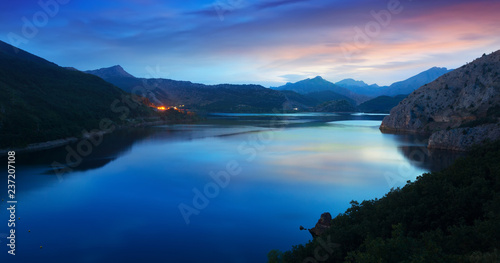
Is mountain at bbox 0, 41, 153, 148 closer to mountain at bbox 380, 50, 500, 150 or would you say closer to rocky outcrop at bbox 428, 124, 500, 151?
rocky outcrop at bbox 428, 124, 500, 151

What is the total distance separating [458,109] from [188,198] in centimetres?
5422

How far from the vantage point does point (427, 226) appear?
39.3ft

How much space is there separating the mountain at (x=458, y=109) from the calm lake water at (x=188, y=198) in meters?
4.36

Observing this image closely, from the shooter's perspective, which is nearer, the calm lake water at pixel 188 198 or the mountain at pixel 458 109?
the calm lake water at pixel 188 198

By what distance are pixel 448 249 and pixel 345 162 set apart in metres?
28.7

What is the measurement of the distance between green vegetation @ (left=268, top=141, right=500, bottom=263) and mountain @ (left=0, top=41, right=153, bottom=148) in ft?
150

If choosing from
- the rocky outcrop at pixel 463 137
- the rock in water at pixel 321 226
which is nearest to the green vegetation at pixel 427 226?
the rock in water at pixel 321 226

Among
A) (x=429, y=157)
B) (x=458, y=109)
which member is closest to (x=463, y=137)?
(x=429, y=157)

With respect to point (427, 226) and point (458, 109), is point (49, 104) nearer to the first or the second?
point (427, 226)

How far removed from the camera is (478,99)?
5275 cm

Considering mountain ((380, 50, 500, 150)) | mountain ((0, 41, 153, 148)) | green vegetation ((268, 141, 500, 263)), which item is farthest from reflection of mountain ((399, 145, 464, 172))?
mountain ((0, 41, 153, 148))

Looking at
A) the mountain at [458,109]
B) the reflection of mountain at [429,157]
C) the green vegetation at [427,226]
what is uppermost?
the mountain at [458,109]

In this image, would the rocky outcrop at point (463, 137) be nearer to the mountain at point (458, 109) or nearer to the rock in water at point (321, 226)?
the mountain at point (458, 109)

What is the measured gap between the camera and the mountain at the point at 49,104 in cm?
4629
